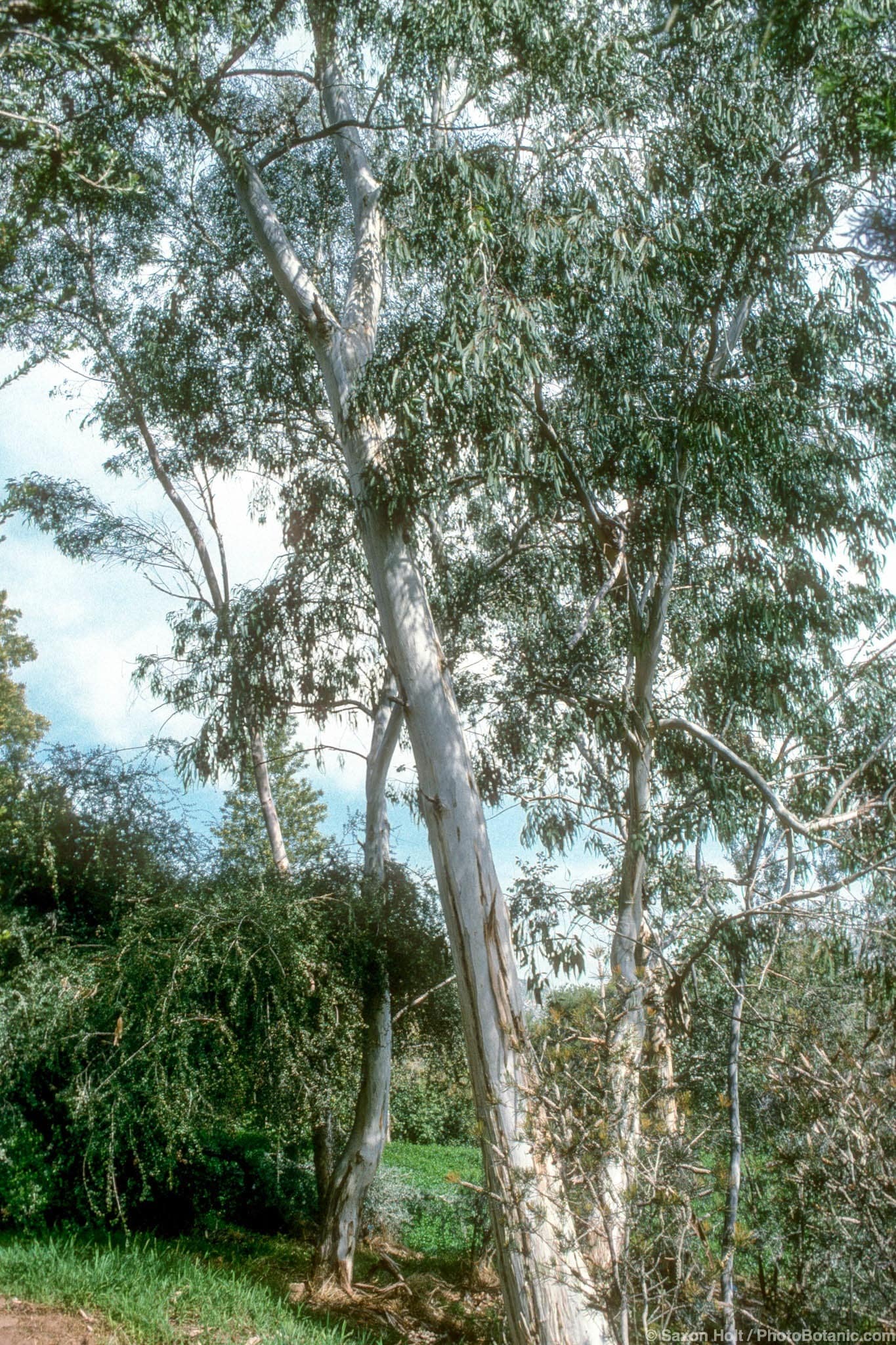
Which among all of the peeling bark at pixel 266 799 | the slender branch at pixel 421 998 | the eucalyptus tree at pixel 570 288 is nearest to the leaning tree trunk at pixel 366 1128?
the slender branch at pixel 421 998

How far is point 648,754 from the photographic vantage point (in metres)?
6.77

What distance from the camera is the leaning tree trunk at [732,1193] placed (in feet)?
10.9

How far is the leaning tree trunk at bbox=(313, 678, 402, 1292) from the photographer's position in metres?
6.84

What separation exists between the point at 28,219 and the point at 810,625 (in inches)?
227

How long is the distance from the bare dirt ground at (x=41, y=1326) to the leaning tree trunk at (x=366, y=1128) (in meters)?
2.34

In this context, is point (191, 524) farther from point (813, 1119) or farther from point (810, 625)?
point (813, 1119)

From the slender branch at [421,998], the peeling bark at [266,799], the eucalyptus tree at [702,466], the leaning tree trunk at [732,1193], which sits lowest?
the leaning tree trunk at [732,1193]

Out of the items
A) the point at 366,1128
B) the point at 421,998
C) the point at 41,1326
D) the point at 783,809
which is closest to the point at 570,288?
the point at 783,809

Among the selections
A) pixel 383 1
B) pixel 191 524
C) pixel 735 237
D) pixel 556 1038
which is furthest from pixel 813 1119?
pixel 191 524

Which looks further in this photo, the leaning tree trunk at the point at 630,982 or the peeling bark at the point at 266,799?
the peeling bark at the point at 266,799

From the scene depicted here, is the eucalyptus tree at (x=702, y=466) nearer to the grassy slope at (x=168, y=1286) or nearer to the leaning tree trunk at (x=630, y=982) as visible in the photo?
the leaning tree trunk at (x=630, y=982)

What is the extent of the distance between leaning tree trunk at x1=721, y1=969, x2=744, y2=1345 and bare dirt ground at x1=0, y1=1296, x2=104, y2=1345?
2838 millimetres

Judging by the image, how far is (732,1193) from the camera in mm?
3668

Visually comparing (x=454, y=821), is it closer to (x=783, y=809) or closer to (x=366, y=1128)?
(x=783, y=809)
